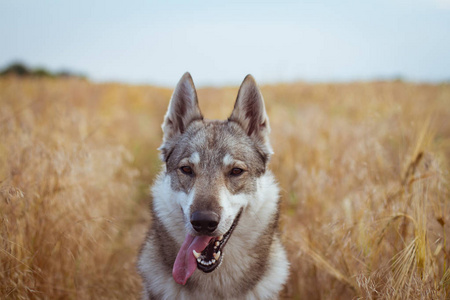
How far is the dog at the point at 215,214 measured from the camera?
2.54 meters

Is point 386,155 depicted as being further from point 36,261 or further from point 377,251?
point 36,261

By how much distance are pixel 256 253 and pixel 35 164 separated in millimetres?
2601

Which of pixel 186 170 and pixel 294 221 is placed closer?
pixel 186 170

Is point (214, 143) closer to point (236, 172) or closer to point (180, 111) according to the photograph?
point (236, 172)

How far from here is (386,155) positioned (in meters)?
4.86

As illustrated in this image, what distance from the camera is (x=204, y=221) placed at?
236cm

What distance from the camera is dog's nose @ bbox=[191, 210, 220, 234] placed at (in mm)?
2361

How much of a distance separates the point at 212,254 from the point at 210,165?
75 centimetres

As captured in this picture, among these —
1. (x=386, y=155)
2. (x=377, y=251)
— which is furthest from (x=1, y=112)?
(x=386, y=155)

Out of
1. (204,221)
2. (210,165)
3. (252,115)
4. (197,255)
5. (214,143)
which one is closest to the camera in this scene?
(204,221)

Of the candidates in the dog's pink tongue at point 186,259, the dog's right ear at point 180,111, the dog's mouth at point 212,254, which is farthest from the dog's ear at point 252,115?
the dog's pink tongue at point 186,259

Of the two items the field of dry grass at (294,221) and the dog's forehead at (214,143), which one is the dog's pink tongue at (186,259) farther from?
the field of dry grass at (294,221)

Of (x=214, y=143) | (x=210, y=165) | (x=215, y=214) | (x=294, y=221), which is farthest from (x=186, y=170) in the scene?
(x=294, y=221)

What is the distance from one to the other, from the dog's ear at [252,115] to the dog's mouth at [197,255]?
1.09 m
